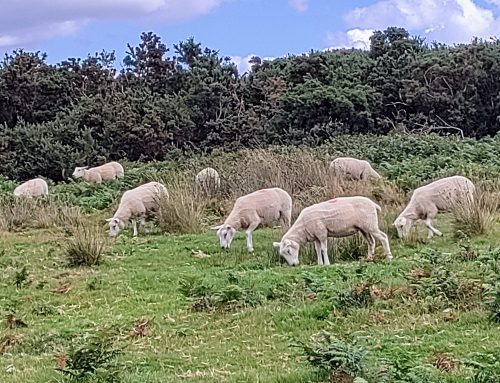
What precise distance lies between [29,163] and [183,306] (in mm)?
29824

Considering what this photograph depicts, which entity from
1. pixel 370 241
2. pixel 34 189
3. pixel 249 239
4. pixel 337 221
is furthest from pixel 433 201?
pixel 34 189

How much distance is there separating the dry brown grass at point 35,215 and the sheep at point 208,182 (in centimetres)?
311

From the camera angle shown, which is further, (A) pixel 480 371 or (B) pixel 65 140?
(B) pixel 65 140

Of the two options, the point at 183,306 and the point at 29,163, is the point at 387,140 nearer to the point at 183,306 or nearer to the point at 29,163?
the point at 29,163

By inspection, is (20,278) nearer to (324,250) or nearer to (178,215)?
(324,250)

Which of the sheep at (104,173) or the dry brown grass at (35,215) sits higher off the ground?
the sheep at (104,173)

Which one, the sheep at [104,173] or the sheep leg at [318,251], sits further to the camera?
the sheep at [104,173]

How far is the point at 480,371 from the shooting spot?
5434 mm

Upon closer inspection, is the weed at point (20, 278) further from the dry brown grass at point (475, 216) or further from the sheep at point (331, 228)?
the dry brown grass at point (475, 216)

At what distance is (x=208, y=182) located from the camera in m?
20.4

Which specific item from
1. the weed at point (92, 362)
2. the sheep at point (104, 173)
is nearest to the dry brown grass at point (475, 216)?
the weed at point (92, 362)

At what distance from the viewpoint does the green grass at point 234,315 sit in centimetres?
647

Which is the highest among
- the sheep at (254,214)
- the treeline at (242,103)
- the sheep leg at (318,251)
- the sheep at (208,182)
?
the treeline at (242,103)

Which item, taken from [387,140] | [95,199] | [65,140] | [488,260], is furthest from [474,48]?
[488,260]
